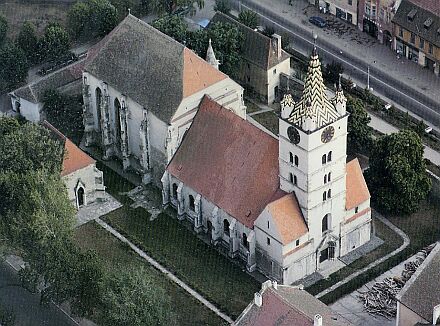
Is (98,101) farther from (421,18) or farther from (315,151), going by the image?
(421,18)

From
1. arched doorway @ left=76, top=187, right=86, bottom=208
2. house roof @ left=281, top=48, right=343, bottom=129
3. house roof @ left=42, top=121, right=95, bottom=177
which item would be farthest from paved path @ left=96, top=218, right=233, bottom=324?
house roof @ left=281, top=48, right=343, bottom=129

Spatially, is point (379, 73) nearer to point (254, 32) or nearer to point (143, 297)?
point (254, 32)

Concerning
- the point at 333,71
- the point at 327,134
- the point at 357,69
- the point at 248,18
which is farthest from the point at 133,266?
the point at 248,18

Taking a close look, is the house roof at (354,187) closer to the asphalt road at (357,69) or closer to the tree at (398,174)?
the tree at (398,174)

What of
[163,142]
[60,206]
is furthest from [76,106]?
[60,206]

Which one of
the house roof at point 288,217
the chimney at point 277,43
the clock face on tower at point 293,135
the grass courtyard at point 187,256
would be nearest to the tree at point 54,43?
the chimney at point 277,43

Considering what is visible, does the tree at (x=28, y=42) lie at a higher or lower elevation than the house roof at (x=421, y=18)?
lower
